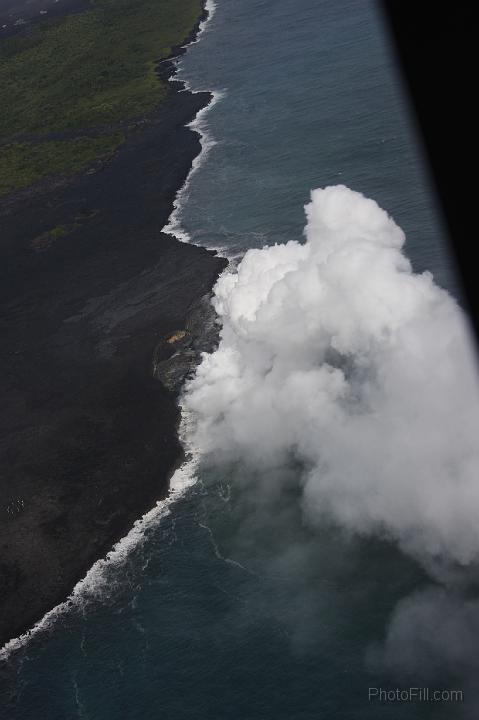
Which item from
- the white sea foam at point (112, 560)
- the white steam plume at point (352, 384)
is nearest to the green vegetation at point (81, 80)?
the white steam plume at point (352, 384)

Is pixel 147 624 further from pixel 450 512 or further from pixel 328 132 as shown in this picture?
pixel 328 132

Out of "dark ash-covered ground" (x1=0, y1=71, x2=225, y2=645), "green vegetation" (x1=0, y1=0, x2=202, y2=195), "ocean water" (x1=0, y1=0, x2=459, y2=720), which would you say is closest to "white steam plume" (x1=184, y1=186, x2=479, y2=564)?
"ocean water" (x1=0, y1=0, x2=459, y2=720)

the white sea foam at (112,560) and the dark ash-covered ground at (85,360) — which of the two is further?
the dark ash-covered ground at (85,360)

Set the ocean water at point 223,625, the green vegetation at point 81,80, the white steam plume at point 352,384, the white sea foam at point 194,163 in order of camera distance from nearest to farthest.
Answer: the ocean water at point 223,625 < the white steam plume at point 352,384 < the white sea foam at point 194,163 < the green vegetation at point 81,80

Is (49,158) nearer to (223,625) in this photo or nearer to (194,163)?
(194,163)

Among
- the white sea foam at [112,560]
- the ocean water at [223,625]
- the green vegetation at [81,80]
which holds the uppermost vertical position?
the green vegetation at [81,80]

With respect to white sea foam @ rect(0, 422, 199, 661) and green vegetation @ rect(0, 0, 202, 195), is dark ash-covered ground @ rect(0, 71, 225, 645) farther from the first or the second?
green vegetation @ rect(0, 0, 202, 195)

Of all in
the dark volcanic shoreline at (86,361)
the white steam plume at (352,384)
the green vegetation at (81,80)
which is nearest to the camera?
the white steam plume at (352,384)

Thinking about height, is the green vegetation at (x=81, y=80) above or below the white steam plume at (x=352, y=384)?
above

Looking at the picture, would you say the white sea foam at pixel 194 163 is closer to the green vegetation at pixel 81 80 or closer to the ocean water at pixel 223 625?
the green vegetation at pixel 81 80

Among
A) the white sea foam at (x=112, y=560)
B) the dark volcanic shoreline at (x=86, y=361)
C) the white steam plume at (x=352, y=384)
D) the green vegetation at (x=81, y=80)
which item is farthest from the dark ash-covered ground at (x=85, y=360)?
the green vegetation at (x=81, y=80)
